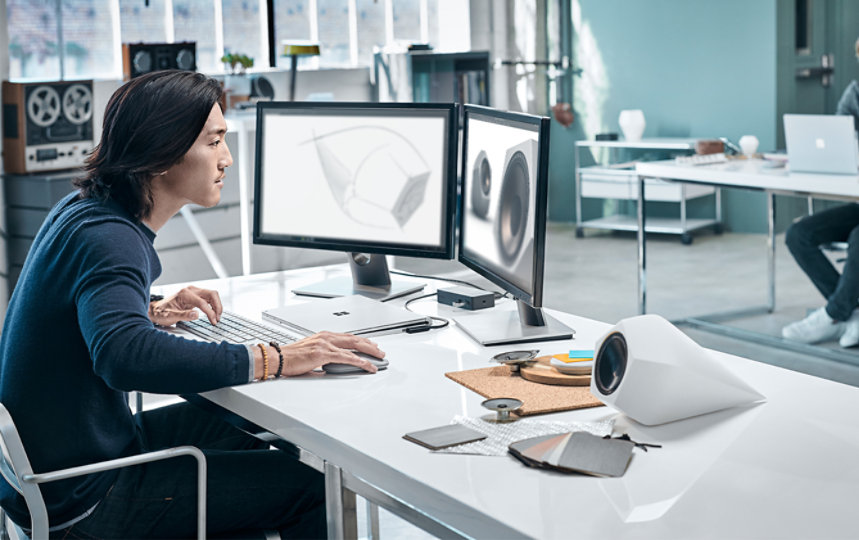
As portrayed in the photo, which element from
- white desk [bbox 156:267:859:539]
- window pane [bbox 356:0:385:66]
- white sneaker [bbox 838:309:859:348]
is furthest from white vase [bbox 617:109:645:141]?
white desk [bbox 156:267:859:539]

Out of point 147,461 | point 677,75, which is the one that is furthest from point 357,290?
point 677,75

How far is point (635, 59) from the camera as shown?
7914mm

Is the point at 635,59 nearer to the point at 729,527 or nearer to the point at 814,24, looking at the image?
the point at 814,24

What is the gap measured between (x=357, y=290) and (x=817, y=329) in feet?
8.96

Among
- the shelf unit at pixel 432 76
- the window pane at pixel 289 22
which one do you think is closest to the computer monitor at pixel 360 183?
the shelf unit at pixel 432 76

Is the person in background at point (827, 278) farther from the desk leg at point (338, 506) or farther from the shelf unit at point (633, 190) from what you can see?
the desk leg at point (338, 506)

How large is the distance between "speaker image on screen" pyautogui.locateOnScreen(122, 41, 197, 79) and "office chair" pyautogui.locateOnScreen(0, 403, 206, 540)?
3998 millimetres

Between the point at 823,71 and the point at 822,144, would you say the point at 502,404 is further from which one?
the point at 823,71

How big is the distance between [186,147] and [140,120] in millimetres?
91

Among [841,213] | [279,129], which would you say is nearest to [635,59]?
[841,213]

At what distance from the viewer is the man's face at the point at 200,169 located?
1800mm

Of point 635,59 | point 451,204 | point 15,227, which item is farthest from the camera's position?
point 635,59

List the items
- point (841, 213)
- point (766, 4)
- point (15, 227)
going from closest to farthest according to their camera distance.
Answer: point (841, 213), point (15, 227), point (766, 4)

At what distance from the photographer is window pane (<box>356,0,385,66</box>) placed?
7.61 meters
